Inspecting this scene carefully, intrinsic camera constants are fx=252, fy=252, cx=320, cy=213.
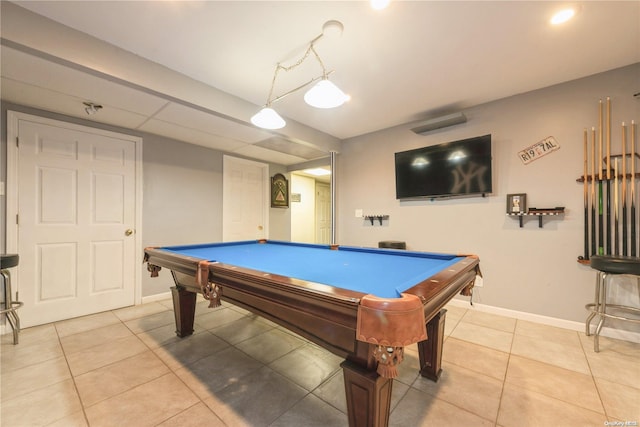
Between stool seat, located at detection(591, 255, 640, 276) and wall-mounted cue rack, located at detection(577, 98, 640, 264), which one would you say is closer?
stool seat, located at detection(591, 255, 640, 276)

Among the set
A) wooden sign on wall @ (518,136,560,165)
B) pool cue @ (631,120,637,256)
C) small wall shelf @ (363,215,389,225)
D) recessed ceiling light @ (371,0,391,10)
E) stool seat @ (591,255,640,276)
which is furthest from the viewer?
small wall shelf @ (363,215,389,225)

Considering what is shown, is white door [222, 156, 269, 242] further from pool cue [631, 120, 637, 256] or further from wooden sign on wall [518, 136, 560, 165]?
pool cue [631, 120, 637, 256]

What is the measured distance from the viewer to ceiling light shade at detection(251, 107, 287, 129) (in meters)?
1.93

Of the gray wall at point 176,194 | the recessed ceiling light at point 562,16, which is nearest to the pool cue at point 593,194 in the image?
the recessed ceiling light at point 562,16

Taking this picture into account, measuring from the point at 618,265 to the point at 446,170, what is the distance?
1.65 meters

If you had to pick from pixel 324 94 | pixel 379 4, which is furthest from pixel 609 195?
pixel 324 94

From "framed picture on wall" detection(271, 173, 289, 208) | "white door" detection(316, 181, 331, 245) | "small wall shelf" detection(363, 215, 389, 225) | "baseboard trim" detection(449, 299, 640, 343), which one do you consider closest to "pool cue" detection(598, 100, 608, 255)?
"baseboard trim" detection(449, 299, 640, 343)

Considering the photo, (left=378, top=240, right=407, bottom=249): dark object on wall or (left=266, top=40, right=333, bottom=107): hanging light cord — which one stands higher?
(left=266, top=40, right=333, bottom=107): hanging light cord

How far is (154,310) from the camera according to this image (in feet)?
9.66

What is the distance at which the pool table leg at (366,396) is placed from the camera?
3.08 ft

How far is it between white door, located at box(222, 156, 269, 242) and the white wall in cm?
252

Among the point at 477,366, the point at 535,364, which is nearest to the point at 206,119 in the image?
the point at 477,366

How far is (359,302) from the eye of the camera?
2.82 ft

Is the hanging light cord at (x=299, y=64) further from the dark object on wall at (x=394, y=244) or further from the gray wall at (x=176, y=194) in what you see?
the dark object on wall at (x=394, y=244)
